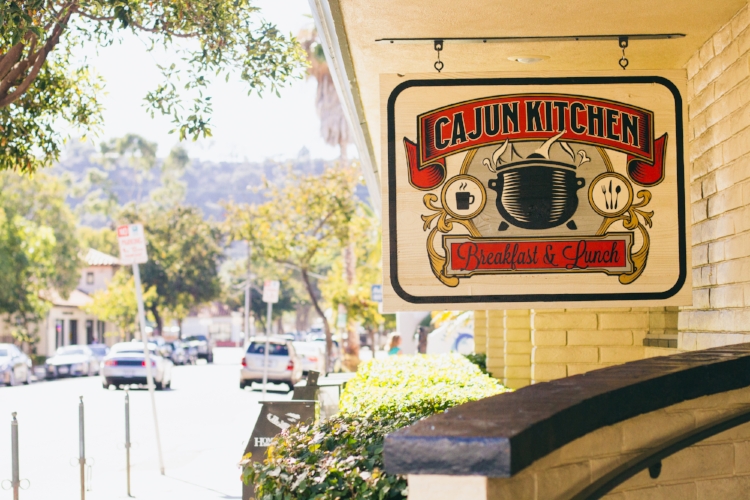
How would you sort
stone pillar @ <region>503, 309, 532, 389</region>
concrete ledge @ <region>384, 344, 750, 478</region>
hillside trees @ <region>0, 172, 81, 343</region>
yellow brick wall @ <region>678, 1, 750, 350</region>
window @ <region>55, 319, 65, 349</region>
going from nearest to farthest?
1. concrete ledge @ <region>384, 344, 750, 478</region>
2. yellow brick wall @ <region>678, 1, 750, 350</region>
3. stone pillar @ <region>503, 309, 532, 389</region>
4. hillside trees @ <region>0, 172, 81, 343</region>
5. window @ <region>55, 319, 65, 349</region>

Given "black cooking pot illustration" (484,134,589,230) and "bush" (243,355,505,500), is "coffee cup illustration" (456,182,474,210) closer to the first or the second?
"black cooking pot illustration" (484,134,589,230)

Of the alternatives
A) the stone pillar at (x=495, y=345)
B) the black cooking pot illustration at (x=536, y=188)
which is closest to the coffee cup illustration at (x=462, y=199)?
the black cooking pot illustration at (x=536, y=188)

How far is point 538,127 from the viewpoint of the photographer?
235 inches

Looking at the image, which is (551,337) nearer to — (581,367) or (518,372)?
(581,367)

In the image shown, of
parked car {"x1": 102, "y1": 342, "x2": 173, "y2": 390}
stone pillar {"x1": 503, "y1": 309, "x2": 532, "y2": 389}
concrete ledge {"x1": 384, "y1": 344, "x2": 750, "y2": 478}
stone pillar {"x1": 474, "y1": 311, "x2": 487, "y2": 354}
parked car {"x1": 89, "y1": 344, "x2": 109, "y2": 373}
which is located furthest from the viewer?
parked car {"x1": 89, "y1": 344, "x2": 109, "y2": 373}

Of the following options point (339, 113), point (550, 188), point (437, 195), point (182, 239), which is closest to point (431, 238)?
point (437, 195)

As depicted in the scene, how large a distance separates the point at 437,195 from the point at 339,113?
4458cm

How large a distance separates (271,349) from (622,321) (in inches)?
978

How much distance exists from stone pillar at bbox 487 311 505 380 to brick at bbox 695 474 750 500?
399 inches

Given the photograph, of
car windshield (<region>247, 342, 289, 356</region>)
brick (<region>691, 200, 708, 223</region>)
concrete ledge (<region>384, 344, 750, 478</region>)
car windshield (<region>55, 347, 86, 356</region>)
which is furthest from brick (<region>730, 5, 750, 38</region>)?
car windshield (<region>55, 347, 86, 356</region>)

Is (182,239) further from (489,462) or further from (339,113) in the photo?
(489,462)

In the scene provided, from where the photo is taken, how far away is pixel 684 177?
235 inches

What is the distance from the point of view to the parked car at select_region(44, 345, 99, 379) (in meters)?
41.6

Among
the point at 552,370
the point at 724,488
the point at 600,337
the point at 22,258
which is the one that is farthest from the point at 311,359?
the point at 724,488
